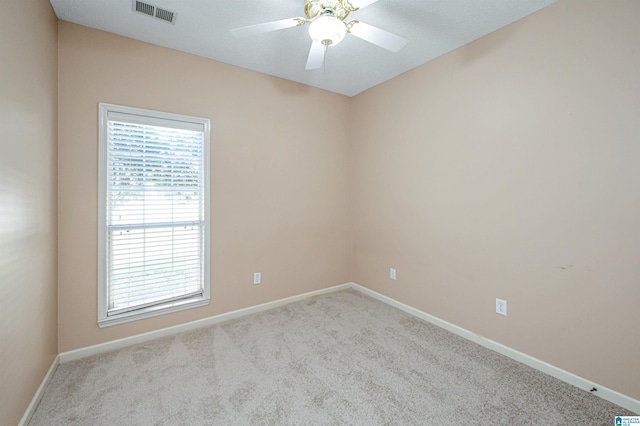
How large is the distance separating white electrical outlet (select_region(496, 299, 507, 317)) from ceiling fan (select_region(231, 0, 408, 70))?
6.93 feet

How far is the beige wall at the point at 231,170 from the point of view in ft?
7.16

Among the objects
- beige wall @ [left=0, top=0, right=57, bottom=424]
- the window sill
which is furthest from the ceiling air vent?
the window sill

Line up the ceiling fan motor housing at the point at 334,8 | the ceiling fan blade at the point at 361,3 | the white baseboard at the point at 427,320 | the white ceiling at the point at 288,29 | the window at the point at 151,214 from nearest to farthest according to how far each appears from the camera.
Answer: the ceiling fan blade at the point at 361,3, the ceiling fan motor housing at the point at 334,8, the white baseboard at the point at 427,320, the white ceiling at the point at 288,29, the window at the point at 151,214

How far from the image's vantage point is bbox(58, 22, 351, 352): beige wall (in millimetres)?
2182

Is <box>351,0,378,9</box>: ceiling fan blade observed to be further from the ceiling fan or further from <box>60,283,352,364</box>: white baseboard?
<box>60,283,352,364</box>: white baseboard

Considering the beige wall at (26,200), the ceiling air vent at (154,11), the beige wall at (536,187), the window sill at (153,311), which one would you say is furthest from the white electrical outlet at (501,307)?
the ceiling air vent at (154,11)

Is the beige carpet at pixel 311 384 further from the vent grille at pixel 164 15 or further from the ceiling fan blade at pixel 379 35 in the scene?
the vent grille at pixel 164 15

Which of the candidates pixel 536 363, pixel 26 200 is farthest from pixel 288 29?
pixel 536 363

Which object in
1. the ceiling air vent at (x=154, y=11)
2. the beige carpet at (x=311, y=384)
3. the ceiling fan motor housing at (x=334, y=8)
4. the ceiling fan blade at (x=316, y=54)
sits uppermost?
the ceiling air vent at (x=154, y=11)

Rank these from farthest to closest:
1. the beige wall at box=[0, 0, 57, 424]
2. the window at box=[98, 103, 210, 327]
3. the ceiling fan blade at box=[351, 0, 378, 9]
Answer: the window at box=[98, 103, 210, 327] → the ceiling fan blade at box=[351, 0, 378, 9] → the beige wall at box=[0, 0, 57, 424]

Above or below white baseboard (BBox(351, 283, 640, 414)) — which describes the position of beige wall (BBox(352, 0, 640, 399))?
above

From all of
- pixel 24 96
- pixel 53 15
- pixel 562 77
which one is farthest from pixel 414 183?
pixel 53 15

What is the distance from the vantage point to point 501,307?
2283mm

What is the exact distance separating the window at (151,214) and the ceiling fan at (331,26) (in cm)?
128
